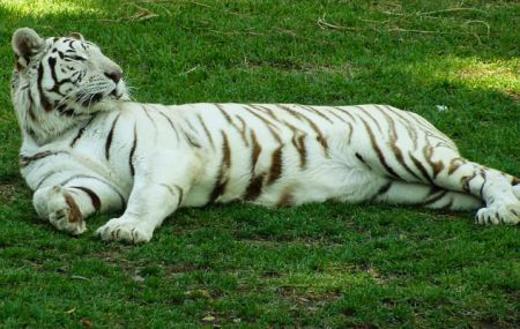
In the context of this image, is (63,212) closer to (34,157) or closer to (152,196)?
Answer: (152,196)

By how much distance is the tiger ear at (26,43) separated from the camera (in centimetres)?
766

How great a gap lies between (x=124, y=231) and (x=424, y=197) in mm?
2058

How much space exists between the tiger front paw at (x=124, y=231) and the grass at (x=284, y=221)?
0.07 m

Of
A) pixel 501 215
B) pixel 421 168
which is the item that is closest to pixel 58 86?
pixel 421 168

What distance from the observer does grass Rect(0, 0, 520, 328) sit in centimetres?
616

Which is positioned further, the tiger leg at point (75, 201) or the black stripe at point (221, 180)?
the black stripe at point (221, 180)

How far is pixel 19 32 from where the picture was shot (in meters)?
7.65

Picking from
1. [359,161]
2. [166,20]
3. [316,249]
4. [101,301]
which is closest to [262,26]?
[166,20]

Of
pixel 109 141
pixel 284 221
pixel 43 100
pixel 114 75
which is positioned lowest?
pixel 284 221

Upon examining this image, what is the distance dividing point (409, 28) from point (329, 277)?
5.83m

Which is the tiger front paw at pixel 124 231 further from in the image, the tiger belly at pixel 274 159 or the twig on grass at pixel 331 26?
the twig on grass at pixel 331 26

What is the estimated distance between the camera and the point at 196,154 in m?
7.64

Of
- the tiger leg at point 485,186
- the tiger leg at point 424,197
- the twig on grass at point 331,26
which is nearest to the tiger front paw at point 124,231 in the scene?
the tiger leg at point 424,197

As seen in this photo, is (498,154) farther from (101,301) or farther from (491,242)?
(101,301)
